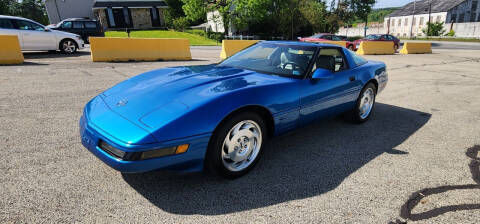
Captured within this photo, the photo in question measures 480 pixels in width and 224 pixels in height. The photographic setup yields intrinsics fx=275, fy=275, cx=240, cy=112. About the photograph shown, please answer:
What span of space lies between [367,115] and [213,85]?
2.92 metres

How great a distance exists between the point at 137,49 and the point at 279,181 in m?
9.46

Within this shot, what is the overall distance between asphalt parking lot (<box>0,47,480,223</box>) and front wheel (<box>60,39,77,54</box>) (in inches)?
325

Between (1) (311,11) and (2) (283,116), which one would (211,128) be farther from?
(1) (311,11)

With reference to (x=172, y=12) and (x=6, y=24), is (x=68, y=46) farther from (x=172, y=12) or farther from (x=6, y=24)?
(x=172, y=12)

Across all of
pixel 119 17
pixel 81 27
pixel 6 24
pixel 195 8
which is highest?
Answer: pixel 119 17

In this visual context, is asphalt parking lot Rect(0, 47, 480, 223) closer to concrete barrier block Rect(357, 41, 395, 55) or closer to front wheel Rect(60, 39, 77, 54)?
front wheel Rect(60, 39, 77, 54)

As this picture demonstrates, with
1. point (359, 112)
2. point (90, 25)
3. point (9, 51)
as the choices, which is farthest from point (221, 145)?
point (90, 25)

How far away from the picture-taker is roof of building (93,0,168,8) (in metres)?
35.9

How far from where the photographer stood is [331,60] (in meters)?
3.69

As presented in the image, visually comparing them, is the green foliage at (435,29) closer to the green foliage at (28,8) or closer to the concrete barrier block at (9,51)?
the concrete barrier block at (9,51)

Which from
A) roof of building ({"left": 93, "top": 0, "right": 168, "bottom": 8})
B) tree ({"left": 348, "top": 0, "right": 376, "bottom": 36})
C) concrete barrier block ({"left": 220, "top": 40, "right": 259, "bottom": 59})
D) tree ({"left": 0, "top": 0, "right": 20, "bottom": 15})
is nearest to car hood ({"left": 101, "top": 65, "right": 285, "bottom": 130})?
concrete barrier block ({"left": 220, "top": 40, "right": 259, "bottom": 59})

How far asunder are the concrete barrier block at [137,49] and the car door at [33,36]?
2.39 m

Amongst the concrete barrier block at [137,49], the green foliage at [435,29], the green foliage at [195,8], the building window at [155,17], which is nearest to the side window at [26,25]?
the concrete barrier block at [137,49]

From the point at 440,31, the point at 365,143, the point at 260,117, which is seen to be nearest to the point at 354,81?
the point at 365,143
